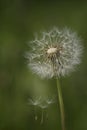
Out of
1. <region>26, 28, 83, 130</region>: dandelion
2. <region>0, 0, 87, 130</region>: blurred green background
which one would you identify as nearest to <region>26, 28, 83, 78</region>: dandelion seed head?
<region>26, 28, 83, 130</region>: dandelion

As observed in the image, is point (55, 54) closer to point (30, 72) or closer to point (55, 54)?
point (55, 54)

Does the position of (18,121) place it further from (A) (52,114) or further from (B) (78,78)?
(B) (78,78)

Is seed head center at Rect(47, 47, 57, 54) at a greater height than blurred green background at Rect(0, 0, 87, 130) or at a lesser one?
lesser

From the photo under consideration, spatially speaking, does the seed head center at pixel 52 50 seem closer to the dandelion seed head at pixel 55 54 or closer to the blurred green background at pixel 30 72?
the dandelion seed head at pixel 55 54

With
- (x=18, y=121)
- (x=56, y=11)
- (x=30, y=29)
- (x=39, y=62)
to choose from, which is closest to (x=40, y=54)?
(x=39, y=62)

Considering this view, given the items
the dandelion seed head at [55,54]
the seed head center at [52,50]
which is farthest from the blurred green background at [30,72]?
the seed head center at [52,50]

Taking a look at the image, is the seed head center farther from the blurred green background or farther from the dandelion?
the blurred green background

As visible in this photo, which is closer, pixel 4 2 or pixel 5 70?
pixel 5 70
